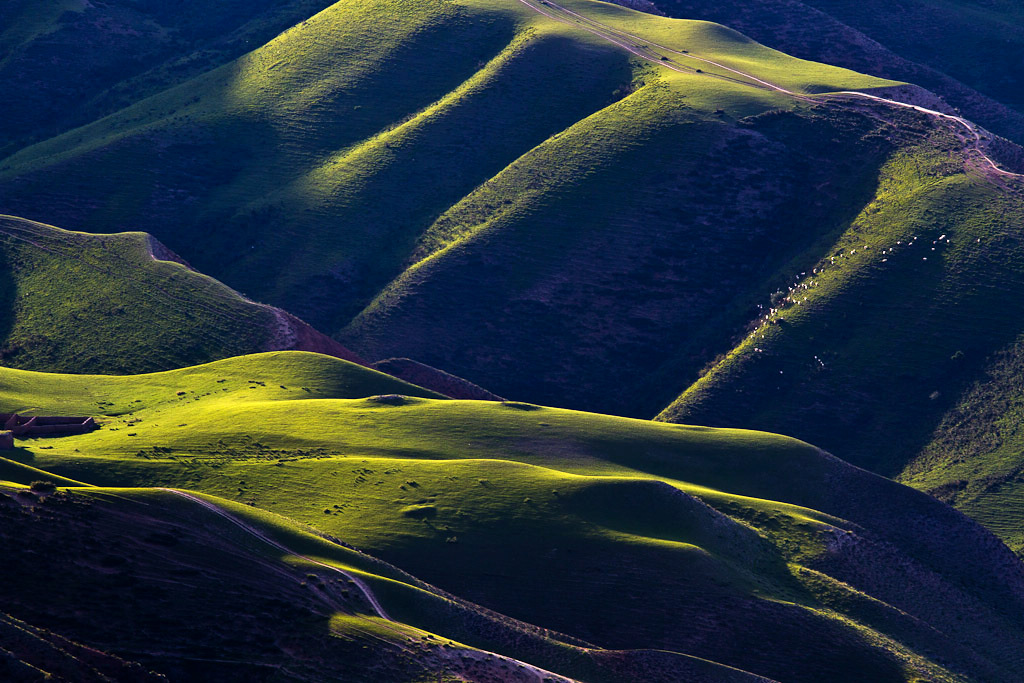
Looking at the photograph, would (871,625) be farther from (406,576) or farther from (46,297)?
(46,297)

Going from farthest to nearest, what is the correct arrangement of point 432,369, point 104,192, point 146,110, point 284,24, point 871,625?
point 284,24, point 146,110, point 104,192, point 432,369, point 871,625

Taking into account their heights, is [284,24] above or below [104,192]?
above

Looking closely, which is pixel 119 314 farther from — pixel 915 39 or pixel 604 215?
pixel 915 39

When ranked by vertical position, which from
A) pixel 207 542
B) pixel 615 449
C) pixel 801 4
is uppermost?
pixel 801 4

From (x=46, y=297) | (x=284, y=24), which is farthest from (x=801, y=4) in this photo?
(x=46, y=297)

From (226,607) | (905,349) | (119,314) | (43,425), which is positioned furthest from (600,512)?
(119,314)

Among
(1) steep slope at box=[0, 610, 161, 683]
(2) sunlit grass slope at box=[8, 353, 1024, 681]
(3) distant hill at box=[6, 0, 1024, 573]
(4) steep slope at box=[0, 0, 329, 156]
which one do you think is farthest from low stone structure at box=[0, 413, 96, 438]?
(4) steep slope at box=[0, 0, 329, 156]
